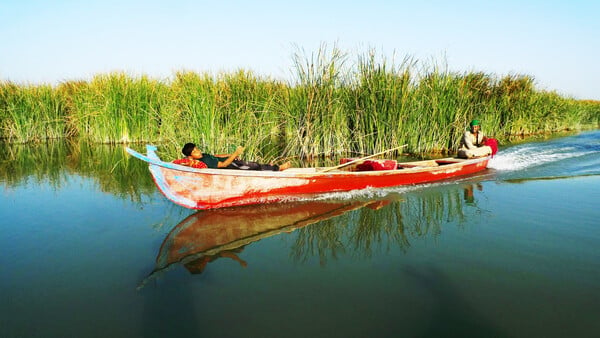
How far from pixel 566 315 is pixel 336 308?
5.87ft

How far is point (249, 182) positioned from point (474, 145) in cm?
668

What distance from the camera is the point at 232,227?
569 centimetres

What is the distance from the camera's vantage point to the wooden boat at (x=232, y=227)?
4539 mm

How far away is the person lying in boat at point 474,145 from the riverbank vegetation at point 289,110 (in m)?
1.63

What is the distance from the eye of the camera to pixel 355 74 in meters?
10.5

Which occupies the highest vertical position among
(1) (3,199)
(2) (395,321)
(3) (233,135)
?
(3) (233,135)

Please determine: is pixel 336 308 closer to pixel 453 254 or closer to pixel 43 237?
pixel 453 254

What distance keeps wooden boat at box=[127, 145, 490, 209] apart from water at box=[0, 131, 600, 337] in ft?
0.89

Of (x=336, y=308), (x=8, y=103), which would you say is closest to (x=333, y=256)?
(x=336, y=308)

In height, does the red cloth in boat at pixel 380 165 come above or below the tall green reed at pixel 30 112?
below

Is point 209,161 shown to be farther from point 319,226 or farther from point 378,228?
point 378,228

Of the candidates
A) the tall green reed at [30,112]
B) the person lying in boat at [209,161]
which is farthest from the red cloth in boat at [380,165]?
the tall green reed at [30,112]

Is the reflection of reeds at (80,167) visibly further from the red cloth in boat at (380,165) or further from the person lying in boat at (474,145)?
the person lying in boat at (474,145)

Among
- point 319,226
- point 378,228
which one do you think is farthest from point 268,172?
point 378,228
